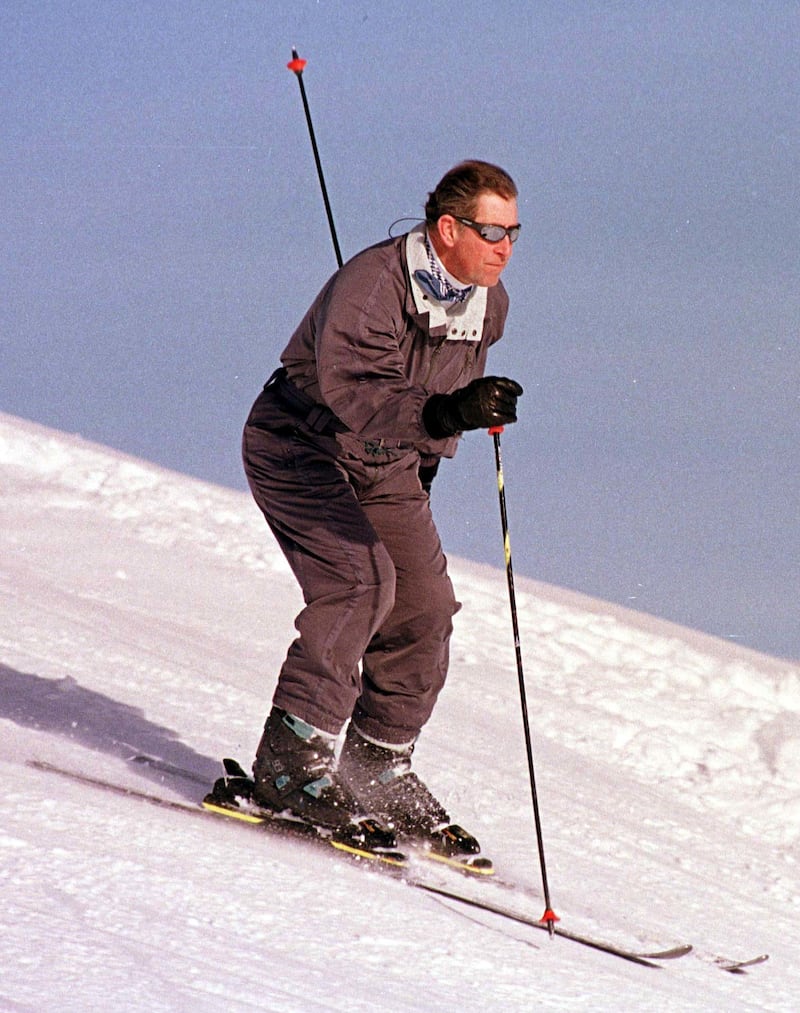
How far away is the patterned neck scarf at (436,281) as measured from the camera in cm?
407

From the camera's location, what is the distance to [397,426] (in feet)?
12.6

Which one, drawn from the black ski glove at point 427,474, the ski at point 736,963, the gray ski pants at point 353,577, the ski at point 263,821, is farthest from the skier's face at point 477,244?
the ski at point 736,963

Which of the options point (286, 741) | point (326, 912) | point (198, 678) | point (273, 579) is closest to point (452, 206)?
point (286, 741)

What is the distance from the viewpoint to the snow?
300 centimetres

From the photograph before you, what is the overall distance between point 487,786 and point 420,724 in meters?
0.97

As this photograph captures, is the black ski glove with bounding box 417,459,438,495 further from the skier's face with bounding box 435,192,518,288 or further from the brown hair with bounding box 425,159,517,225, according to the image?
the brown hair with bounding box 425,159,517,225

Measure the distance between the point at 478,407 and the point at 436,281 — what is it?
0.55m

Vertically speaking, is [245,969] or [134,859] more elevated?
[134,859]

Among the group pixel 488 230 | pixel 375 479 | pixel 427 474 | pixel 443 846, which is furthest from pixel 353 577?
pixel 488 230

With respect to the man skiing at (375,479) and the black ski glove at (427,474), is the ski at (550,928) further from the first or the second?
the black ski glove at (427,474)

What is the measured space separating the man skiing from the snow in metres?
0.36

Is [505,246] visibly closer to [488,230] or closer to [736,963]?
[488,230]

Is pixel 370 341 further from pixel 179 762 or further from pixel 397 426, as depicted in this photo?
pixel 179 762

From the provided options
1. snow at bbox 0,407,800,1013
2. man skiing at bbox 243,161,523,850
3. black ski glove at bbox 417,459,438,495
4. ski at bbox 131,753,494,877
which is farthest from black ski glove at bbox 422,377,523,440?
ski at bbox 131,753,494,877
